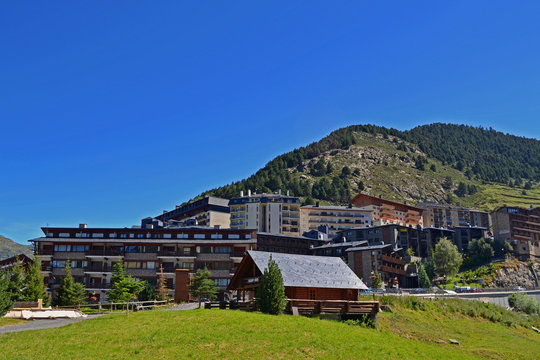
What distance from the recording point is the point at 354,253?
115 meters

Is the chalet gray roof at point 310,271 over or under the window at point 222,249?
under

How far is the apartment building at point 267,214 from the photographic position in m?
169

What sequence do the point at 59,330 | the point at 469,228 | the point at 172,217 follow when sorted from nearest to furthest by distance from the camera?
the point at 59,330 → the point at 469,228 → the point at 172,217

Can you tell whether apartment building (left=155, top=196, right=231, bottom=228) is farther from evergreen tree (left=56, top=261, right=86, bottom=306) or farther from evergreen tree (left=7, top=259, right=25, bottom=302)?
evergreen tree (left=7, top=259, right=25, bottom=302)

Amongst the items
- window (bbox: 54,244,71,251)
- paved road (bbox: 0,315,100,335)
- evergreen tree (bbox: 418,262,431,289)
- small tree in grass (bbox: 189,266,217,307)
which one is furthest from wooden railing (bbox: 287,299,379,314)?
evergreen tree (bbox: 418,262,431,289)

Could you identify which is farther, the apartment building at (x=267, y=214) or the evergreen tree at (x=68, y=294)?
the apartment building at (x=267, y=214)

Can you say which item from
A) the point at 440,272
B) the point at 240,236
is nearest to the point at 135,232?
the point at 240,236

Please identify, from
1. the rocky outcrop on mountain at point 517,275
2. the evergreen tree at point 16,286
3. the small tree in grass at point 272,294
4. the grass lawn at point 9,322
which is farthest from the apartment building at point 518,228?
the grass lawn at point 9,322

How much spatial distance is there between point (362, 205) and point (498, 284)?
255ft

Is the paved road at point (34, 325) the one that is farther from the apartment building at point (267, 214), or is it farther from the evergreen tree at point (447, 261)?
the apartment building at point (267, 214)

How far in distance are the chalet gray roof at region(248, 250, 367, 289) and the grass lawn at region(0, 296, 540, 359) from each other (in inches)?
269

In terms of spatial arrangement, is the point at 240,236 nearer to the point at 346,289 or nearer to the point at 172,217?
the point at 346,289

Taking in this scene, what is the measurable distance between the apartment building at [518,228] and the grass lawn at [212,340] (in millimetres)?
127982

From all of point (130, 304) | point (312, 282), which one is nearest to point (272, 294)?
point (312, 282)
